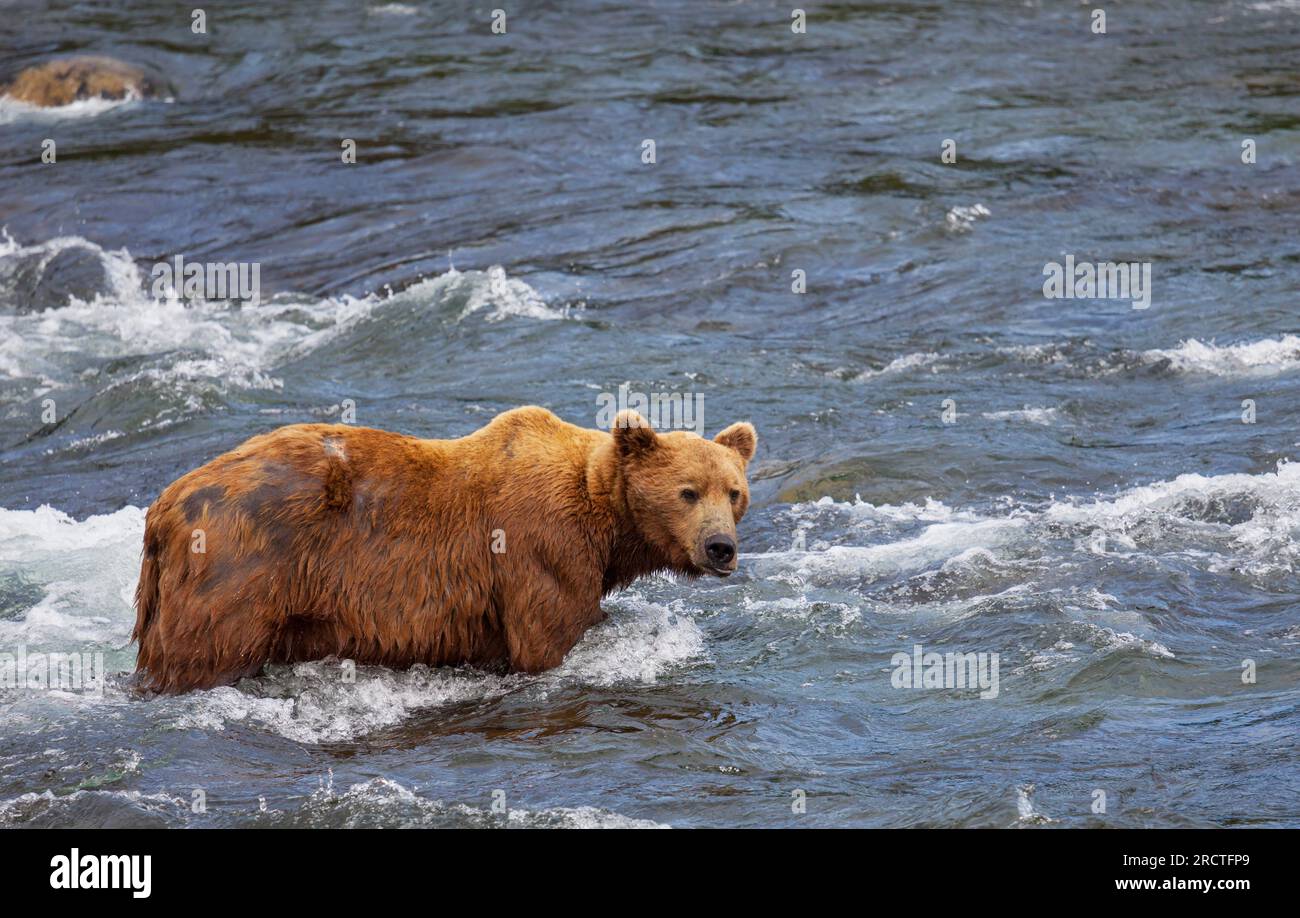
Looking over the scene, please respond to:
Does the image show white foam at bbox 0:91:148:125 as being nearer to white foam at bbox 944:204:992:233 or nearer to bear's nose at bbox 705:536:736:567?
white foam at bbox 944:204:992:233

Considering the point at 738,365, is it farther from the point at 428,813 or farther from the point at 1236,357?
the point at 428,813

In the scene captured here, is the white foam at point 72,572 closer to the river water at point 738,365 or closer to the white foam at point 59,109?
the river water at point 738,365

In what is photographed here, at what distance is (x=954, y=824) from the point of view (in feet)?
19.3

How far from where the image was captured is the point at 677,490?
7.49 metres

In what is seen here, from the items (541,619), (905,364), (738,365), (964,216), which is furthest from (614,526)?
(964,216)

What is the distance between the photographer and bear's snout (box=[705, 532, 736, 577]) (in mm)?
7312

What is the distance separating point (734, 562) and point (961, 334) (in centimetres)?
605

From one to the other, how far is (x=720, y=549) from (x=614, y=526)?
1.86 ft

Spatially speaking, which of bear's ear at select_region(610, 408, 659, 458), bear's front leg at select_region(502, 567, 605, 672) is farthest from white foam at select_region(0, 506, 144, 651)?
bear's ear at select_region(610, 408, 659, 458)

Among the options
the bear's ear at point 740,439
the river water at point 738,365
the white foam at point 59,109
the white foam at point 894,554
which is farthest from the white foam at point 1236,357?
the white foam at point 59,109

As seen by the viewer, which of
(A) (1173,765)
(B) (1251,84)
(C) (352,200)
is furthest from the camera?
(B) (1251,84)

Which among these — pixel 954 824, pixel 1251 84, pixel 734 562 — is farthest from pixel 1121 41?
pixel 954 824

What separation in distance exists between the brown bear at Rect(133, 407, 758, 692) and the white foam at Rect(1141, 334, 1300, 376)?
5.36 metres
